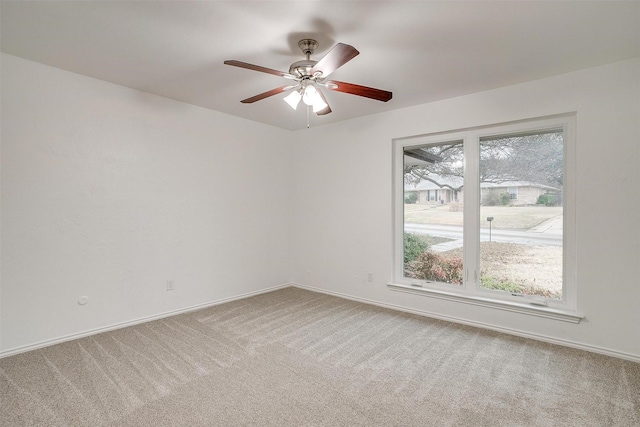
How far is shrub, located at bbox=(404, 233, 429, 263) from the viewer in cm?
396

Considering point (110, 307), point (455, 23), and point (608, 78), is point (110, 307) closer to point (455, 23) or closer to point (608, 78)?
point (455, 23)

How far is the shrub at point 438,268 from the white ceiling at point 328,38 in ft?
6.32

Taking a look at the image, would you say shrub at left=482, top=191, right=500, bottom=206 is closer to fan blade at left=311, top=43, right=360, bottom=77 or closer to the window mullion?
the window mullion

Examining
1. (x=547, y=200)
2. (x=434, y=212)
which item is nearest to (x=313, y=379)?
(x=434, y=212)

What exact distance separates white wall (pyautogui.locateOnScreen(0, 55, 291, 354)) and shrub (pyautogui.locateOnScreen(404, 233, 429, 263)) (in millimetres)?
2126

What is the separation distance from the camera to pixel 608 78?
271cm

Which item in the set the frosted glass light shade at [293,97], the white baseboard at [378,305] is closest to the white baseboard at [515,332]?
the white baseboard at [378,305]

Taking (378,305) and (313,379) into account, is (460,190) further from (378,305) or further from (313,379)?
(313,379)

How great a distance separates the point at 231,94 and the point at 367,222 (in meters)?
2.30

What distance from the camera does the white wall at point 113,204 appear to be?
272 centimetres

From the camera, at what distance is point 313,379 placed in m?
2.35

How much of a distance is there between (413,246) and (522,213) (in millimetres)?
1253

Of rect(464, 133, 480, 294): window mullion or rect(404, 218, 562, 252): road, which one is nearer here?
rect(404, 218, 562, 252): road

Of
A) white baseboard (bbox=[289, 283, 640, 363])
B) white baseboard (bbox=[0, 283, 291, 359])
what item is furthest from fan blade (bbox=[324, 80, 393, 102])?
white baseboard (bbox=[0, 283, 291, 359])
